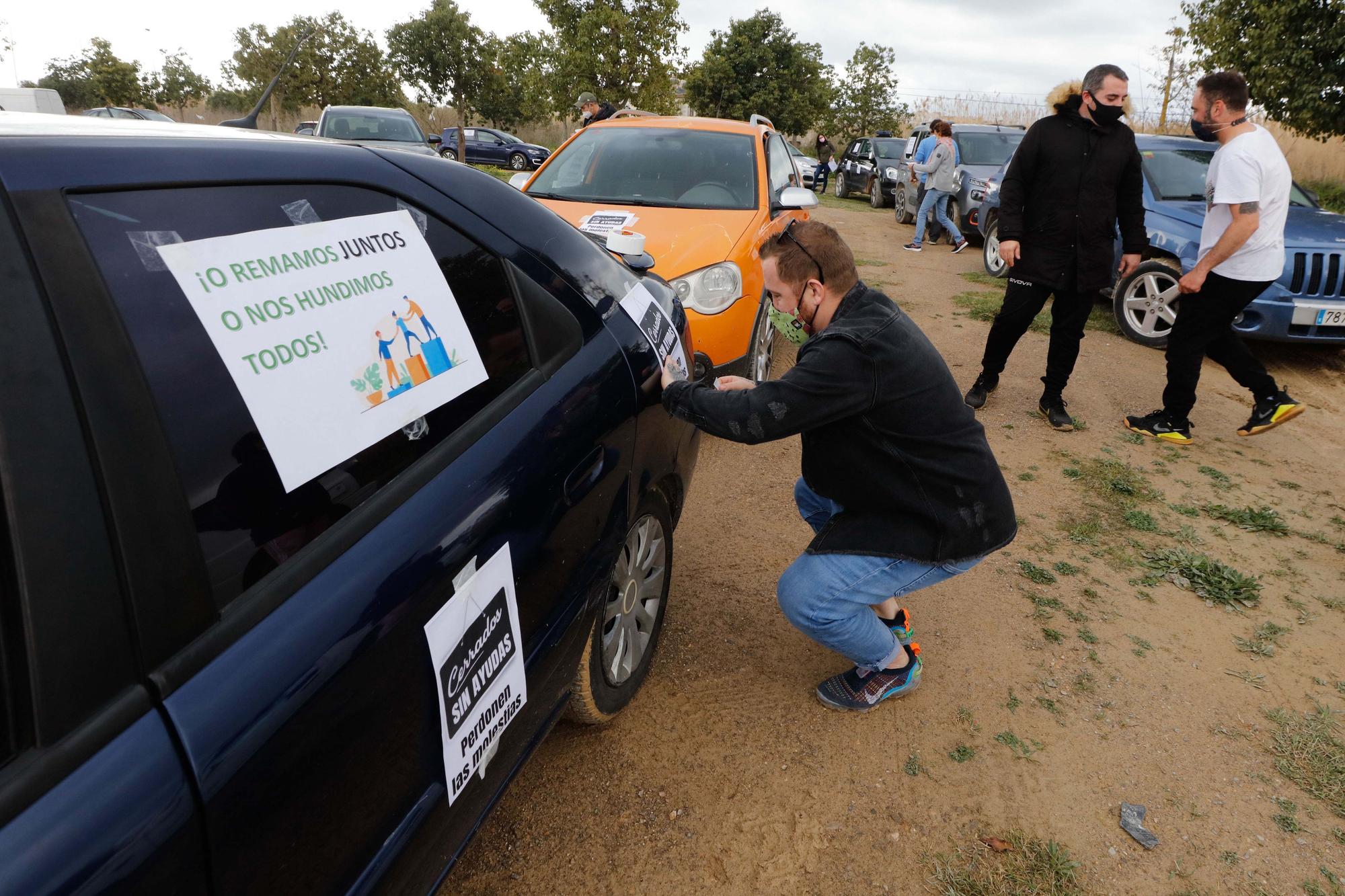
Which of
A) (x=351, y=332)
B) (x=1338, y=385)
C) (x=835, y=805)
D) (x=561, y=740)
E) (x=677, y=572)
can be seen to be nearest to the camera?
(x=351, y=332)

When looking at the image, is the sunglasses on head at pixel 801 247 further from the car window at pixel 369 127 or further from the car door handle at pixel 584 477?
the car window at pixel 369 127

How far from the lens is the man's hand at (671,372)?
2.19 m

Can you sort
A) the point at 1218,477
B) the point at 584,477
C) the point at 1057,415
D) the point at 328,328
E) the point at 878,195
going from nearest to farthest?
the point at 328,328 → the point at 584,477 → the point at 1218,477 → the point at 1057,415 → the point at 878,195

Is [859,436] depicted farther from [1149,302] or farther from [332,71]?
[332,71]

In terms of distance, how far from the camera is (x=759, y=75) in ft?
82.2

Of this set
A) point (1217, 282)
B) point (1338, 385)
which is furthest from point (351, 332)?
point (1338, 385)

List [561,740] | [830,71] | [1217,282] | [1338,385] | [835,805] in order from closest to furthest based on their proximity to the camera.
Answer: [835,805] → [561,740] → [1217,282] → [1338,385] → [830,71]

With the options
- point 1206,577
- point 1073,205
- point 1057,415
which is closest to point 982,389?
point 1057,415

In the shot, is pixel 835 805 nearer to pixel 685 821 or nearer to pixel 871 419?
pixel 685 821

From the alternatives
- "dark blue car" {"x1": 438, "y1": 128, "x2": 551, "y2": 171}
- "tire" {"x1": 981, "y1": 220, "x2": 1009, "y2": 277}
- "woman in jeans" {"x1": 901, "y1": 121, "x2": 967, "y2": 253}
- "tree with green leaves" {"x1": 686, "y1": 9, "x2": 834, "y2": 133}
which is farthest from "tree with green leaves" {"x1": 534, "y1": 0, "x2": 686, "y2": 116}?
"tire" {"x1": 981, "y1": 220, "x2": 1009, "y2": 277}

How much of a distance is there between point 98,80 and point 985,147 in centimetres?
→ 3736

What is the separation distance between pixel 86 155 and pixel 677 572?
8.30 ft

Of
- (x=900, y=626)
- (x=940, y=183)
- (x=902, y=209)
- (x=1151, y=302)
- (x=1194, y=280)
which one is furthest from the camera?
(x=902, y=209)

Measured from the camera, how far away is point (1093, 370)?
5.93 meters
